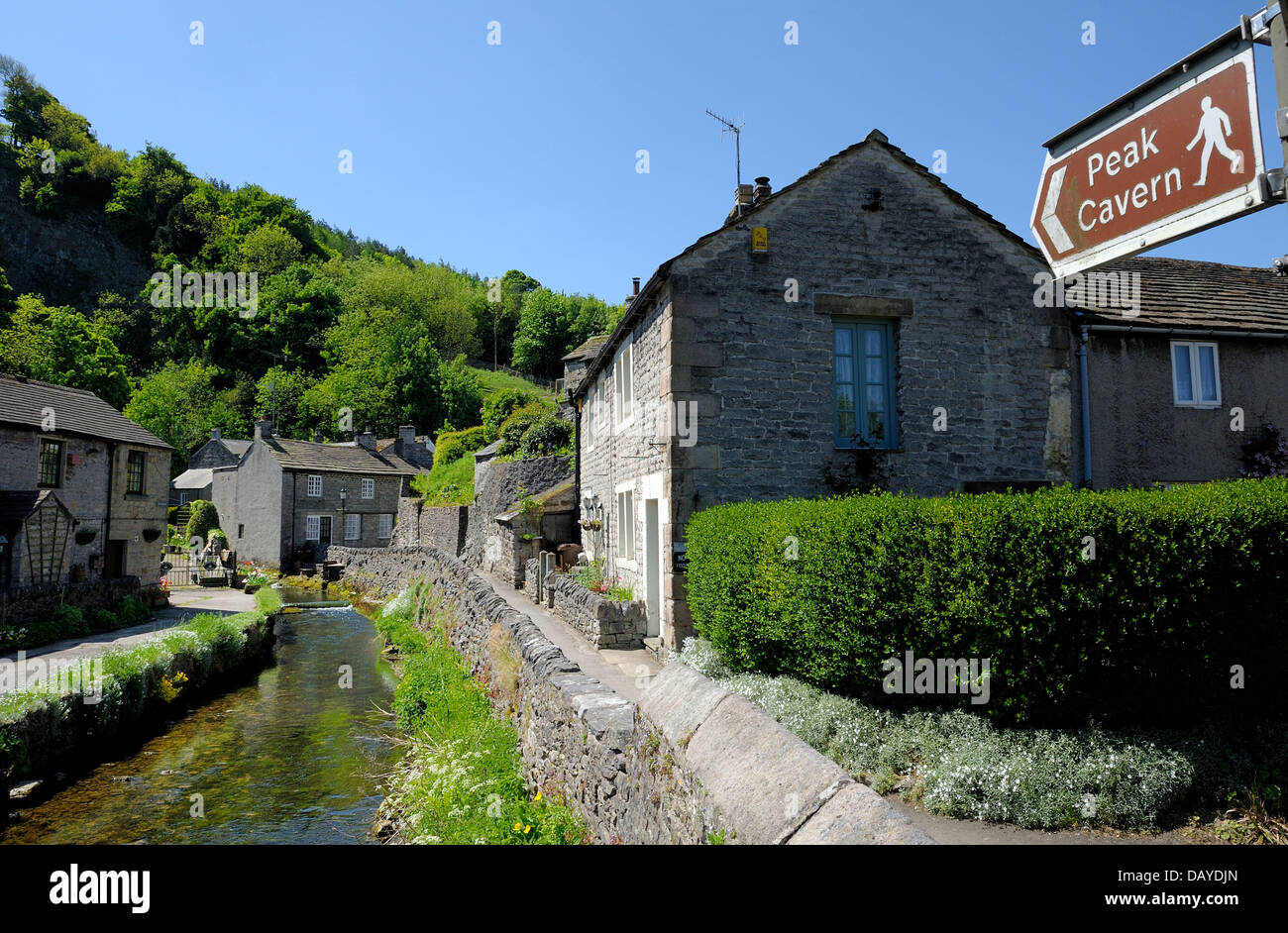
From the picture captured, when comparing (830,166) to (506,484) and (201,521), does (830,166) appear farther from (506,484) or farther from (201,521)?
(201,521)

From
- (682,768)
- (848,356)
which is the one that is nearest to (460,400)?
(848,356)

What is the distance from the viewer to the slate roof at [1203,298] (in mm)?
12375

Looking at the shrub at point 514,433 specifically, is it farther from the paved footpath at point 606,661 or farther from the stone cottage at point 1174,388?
the stone cottage at point 1174,388

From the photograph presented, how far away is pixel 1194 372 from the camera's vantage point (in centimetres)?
1251

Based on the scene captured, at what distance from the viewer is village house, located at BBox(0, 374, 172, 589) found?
18844 millimetres

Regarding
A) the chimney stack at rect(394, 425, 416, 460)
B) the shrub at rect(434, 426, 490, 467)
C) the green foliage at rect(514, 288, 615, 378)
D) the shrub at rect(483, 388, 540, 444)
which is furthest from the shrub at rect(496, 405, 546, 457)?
the green foliage at rect(514, 288, 615, 378)

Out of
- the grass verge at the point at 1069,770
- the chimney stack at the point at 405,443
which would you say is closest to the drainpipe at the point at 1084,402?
the grass verge at the point at 1069,770

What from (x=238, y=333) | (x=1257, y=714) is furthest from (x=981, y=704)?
(x=238, y=333)

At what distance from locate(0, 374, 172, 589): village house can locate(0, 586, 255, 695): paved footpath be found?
2.06m

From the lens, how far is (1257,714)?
638 cm

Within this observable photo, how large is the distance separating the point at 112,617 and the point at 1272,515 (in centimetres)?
2373

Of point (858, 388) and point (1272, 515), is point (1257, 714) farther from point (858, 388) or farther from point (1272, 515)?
point (858, 388)

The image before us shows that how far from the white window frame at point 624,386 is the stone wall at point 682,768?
5823 mm
